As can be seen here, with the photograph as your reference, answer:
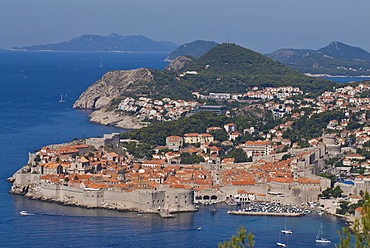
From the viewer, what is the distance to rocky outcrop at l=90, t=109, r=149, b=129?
56.2 meters

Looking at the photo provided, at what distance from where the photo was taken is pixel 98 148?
129ft

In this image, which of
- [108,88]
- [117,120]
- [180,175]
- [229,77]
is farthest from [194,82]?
[180,175]

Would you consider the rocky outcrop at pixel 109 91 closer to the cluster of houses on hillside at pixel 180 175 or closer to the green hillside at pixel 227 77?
the green hillside at pixel 227 77

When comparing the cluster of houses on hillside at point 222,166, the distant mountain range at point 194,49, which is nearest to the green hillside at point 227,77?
the cluster of houses on hillside at point 222,166

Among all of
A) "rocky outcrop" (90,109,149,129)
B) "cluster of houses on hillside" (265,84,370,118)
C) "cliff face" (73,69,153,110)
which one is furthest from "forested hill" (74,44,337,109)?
"cluster of houses on hillside" (265,84,370,118)

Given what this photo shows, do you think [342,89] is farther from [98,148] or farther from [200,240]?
[200,240]

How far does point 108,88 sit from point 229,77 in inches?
462

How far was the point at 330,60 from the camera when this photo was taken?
432ft

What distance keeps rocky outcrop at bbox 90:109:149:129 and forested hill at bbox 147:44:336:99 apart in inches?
261

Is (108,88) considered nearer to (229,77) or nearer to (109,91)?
(109,91)

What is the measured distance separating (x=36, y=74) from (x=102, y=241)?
81.8 metres

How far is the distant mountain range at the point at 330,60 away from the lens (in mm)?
115500

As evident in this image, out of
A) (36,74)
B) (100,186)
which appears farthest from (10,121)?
(36,74)

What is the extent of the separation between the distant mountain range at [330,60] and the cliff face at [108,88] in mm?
42950
